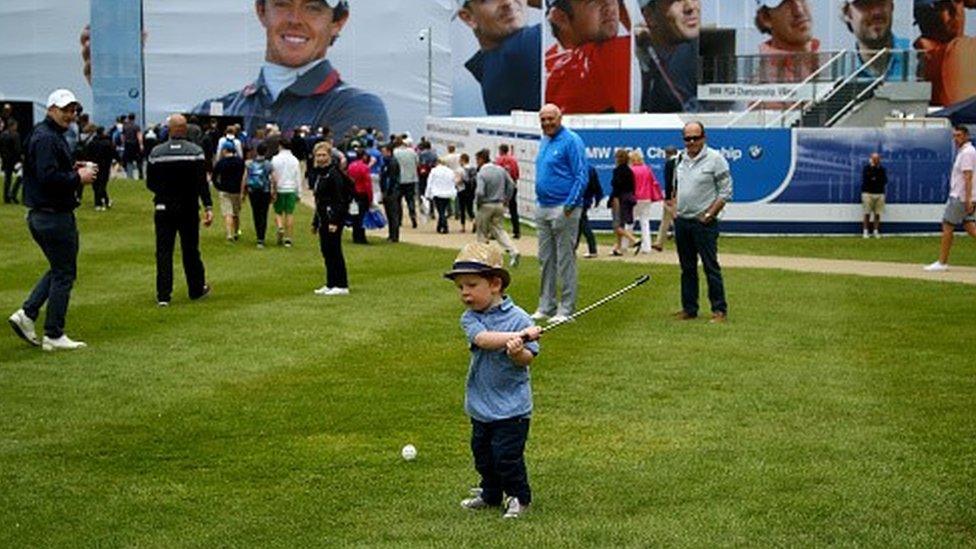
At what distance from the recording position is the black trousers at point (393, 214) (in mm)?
30344

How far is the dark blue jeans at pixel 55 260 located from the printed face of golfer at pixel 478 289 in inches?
247

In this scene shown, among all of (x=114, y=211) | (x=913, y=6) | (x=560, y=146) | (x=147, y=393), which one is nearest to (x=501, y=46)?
(x=913, y=6)

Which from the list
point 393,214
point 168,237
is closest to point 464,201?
point 393,214

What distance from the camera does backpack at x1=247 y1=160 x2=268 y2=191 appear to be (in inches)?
1076

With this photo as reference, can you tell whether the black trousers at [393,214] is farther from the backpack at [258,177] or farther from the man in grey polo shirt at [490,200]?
the man in grey polo shirt at [490,200]

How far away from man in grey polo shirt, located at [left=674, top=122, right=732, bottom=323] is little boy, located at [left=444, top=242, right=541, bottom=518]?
25.1 ft

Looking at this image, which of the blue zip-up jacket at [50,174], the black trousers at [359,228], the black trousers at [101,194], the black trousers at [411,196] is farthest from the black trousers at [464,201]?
the blue zip-up jacket at [50,174]

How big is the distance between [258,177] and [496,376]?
65.2 ft

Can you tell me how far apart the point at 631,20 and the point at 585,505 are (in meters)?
48.5

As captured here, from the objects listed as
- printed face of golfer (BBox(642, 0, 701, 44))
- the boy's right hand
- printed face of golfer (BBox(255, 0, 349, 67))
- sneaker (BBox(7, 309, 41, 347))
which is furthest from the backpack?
printed face of golfer (BBox(255, 0, 349, 67))

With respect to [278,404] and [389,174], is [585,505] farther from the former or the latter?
[389,174]

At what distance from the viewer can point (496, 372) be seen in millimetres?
7918

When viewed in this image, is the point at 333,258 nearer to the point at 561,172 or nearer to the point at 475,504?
the point at 561,172

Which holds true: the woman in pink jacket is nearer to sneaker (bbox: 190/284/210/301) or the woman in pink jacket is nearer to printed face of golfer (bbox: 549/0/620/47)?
sneaker (bbox: 190/284/210/301)
